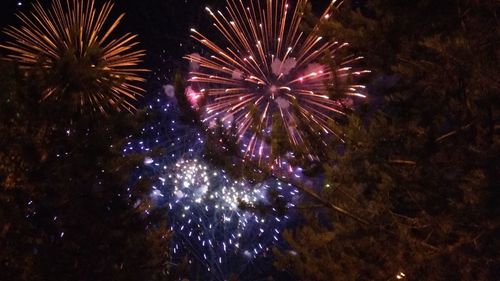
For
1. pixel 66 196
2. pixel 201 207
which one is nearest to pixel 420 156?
pixel 66 196

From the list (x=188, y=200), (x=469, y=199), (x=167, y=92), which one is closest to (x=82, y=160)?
(x=469, y=199)

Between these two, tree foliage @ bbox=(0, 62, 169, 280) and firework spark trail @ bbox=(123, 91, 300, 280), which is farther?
firework spark trail @ bbox=(123, 91, 300, 280)

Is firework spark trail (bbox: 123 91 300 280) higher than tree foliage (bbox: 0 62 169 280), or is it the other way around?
tree foliage (bbox: 0 62 169 280)

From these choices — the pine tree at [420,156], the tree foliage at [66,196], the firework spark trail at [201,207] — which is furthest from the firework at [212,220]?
the pine tree at [420,156]

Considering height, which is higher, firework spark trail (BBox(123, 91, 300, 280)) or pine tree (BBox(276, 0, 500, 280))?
pine tree (BBox(276, 0, 500, 280))

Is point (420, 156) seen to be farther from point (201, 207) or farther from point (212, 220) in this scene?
point (212, 220)

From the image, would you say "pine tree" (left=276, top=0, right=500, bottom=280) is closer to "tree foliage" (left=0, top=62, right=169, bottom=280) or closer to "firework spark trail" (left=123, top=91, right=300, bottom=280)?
"tree foliage" (left=0, top=62, right=169, bottom=280)

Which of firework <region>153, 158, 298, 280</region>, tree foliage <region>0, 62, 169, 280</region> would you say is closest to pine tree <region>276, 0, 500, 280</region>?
tree foliage <region>0, 62, 169, 280</region>

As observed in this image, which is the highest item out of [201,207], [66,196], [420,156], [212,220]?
[420,156]

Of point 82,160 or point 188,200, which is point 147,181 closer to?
point 82,160

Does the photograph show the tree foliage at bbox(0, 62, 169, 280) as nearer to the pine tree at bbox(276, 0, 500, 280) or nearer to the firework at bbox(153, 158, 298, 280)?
the pine tree at bbox(276, 0, 500, 280)

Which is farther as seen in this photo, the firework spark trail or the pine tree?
the firework spark trail

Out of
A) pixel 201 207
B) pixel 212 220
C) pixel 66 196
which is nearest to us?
pixel 66 196

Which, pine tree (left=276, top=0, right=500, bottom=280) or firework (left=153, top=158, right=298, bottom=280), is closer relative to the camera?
pine tree (left=276, top=0, right=500, bottom=280)
